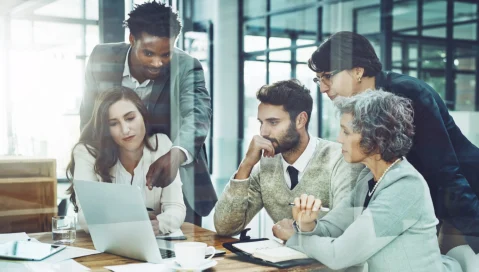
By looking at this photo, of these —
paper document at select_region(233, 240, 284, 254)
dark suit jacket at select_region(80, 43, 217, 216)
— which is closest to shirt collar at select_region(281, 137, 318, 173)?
paper document at select_region(233, 240, 284, 254)

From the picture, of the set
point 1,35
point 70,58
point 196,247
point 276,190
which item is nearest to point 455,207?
point 276,190

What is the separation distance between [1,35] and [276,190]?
133cm

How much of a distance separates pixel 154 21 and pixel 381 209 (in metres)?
1.35

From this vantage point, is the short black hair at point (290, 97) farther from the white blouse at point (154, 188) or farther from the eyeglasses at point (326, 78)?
the white blouse at point (154, 188)

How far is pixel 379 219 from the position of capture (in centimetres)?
197

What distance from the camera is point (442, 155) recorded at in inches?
84.3

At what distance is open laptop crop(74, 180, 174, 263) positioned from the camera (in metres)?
1.87

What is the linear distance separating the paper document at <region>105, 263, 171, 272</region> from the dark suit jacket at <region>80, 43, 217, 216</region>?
2.54 feet

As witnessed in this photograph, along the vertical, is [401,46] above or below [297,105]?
above

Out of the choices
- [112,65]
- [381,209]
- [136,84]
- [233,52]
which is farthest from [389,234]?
[112,65]

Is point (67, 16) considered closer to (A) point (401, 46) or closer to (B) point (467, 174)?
(A) point (401, 46)

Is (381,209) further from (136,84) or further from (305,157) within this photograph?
(136,84)

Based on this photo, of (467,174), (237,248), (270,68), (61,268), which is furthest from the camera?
(270,68)

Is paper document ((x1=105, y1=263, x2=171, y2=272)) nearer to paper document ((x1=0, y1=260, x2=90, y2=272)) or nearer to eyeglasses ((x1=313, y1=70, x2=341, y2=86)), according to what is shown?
paper document ((x1=0, y1=260, x2=90, y2=272))
